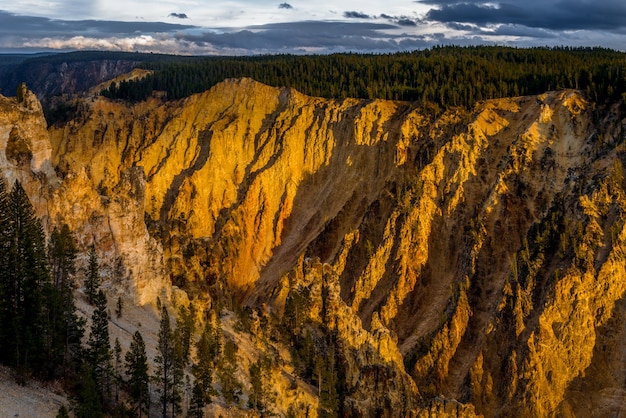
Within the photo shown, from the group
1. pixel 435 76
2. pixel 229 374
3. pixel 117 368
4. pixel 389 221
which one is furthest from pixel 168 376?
pixel 435 76

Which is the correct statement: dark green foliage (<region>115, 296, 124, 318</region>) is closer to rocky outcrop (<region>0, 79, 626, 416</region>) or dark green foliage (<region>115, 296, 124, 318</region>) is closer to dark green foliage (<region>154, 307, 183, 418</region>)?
rocky outcrop (<region>0, 79, 626, 416</region>)

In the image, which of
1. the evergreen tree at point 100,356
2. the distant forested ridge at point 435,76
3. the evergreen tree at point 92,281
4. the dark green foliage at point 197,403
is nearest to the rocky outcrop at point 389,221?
the distant forested ridge at point 435,76

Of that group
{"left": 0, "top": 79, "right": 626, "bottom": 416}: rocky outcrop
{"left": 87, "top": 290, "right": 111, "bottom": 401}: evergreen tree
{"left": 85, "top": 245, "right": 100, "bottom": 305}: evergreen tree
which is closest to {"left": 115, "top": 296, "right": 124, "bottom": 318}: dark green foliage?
{"left": 85, "top": 245, "right": 100, "bottom": 305}: evergreen tree

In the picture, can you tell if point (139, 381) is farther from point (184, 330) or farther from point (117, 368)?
point (184, 330)

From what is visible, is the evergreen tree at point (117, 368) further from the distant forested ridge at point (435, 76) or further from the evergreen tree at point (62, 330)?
the distant forested ridge at point (435, 76)

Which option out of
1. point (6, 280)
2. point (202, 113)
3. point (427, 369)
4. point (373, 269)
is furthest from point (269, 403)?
point (202, 113)

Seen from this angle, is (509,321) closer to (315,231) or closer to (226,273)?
(315,231)
